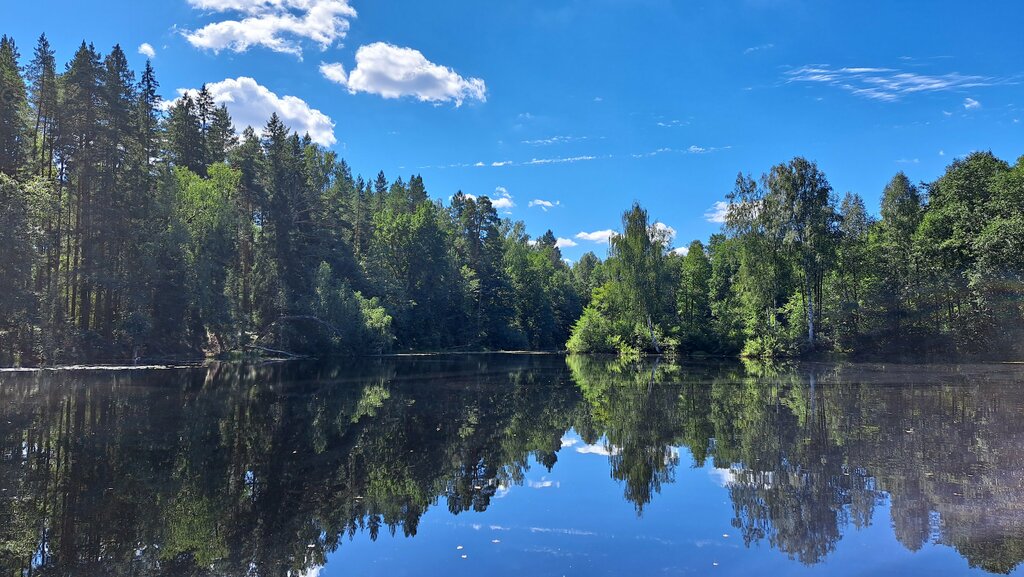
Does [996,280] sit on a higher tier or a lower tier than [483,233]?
lower

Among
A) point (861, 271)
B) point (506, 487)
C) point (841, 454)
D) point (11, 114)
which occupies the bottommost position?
point (506, 487)

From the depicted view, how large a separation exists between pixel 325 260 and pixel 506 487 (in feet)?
162

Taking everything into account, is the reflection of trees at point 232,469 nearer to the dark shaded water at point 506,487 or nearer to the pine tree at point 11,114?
the dark shaded water at point 506,487

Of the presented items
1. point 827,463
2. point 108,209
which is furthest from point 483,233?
point 827,463

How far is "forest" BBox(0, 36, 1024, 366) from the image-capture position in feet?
118

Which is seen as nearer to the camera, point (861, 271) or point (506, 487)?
point (506, 487)

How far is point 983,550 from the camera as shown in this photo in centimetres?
751

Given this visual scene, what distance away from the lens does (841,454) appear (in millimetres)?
12656

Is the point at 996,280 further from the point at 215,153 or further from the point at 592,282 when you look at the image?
the point at 215,153

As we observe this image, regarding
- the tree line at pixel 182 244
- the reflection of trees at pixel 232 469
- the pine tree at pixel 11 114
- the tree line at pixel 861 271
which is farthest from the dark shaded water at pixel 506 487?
the tree line at pixel 861 271

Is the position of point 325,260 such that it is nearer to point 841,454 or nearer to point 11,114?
point 11,114

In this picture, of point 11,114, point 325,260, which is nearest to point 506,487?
point 11,114

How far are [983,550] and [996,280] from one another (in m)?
45.4

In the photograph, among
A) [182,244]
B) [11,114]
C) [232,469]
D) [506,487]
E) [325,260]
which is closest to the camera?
[506,487]
